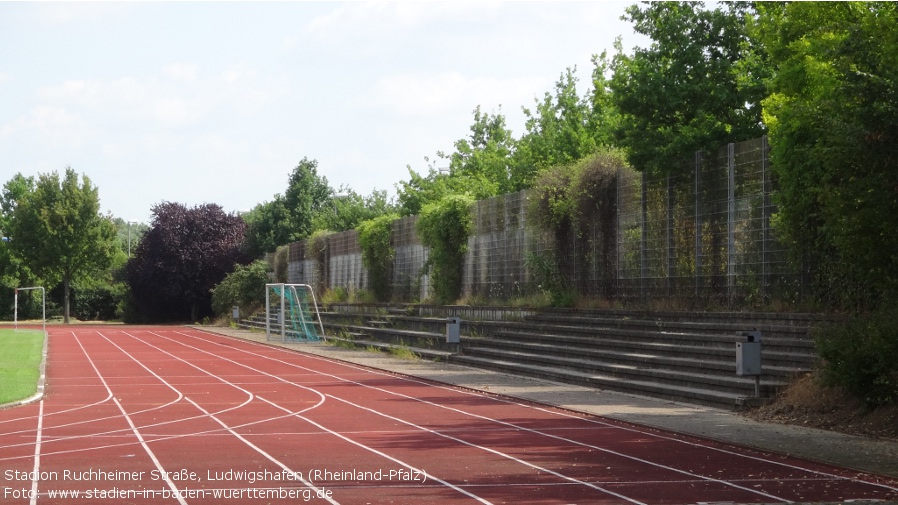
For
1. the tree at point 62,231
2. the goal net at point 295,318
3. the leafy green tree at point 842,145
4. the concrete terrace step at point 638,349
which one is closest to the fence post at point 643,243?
the concrete terrace step at point 638,349

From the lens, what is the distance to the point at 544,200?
104 feet

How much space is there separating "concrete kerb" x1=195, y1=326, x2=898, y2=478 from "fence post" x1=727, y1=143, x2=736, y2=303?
3.78m

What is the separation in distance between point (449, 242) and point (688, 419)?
23.5 m

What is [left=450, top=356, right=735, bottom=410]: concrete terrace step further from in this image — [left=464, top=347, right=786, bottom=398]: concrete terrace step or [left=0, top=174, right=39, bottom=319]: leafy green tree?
[left=0, top=174, right=39, bottom=319]: leafy green tree

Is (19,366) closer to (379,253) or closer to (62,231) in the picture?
(379,253)

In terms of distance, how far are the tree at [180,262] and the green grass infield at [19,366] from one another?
25697mm

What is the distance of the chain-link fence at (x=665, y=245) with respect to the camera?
2173 cm

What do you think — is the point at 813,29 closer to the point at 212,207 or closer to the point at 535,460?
the point at 535,460

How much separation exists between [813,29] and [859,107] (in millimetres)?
7181

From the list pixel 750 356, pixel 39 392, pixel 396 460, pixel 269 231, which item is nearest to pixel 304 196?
pixel 269 231

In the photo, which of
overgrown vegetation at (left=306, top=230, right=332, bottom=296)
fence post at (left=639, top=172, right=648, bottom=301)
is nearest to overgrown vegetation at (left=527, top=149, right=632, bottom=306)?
fence post at (left=639, top=172, right=648, bottom=301)

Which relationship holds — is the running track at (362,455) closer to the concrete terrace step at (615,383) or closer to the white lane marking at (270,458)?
the white lane marking at (270,458)

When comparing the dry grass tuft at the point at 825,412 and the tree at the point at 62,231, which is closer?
the dry grass tuft at the point at 825,412

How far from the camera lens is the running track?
1029cm
